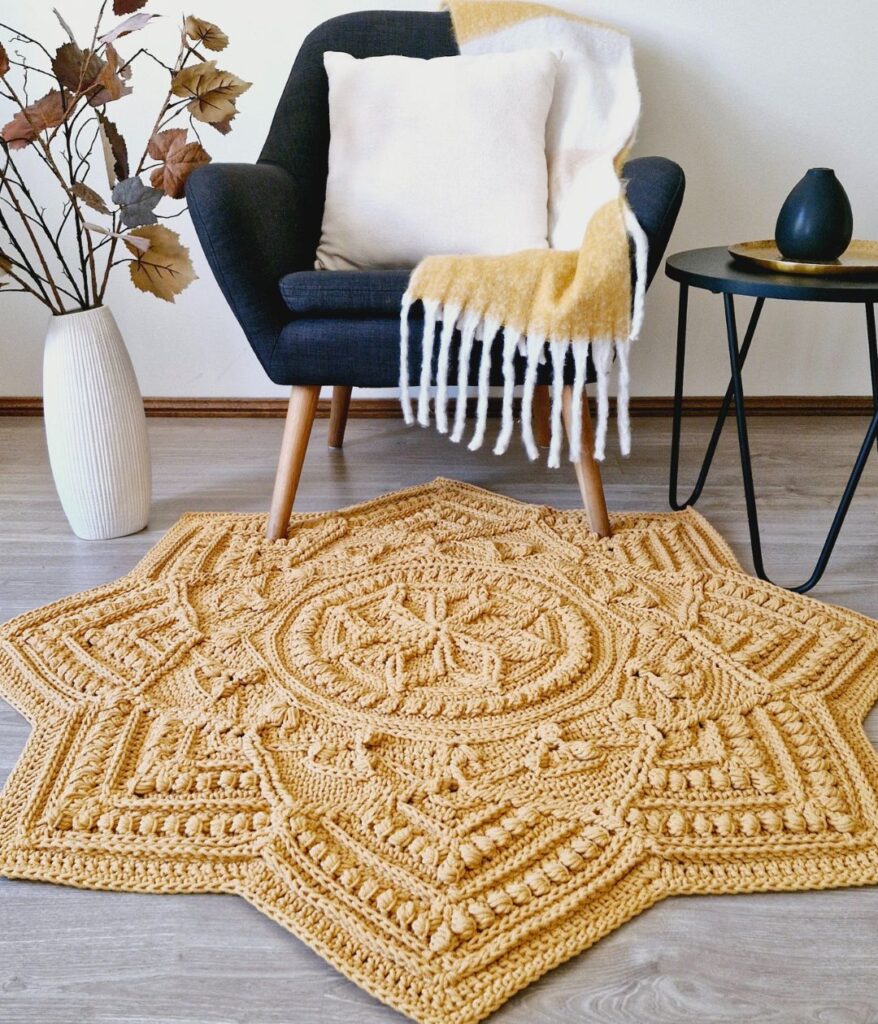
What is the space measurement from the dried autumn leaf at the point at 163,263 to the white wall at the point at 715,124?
0.65 meters

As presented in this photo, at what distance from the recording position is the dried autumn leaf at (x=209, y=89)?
4.36 feet

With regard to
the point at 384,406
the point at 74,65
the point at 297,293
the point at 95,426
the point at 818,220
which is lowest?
the point at 384,406

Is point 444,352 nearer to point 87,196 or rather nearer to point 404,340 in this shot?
point 404,340

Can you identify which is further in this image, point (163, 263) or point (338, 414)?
point (338, 414)

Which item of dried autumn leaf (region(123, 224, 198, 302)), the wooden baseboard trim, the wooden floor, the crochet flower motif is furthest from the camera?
the wooden baseboard trim

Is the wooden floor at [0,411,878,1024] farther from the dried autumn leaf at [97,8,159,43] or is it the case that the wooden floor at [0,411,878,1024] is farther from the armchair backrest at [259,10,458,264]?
the armchair backrest at [259,10,458,264]

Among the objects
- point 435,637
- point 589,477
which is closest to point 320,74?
point 589,477

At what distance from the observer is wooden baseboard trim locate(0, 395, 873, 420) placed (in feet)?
6.77

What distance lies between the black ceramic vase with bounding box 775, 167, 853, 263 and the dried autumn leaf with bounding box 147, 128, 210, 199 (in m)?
0.89

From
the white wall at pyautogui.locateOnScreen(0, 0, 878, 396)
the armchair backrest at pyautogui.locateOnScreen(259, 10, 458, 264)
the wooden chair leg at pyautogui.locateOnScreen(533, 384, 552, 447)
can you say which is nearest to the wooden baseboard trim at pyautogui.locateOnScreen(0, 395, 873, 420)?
the white wall at pyautogui.locateOnScreen(0, 0, 878, 396)

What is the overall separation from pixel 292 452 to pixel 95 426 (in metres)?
0.33

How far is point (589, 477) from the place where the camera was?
1.43m

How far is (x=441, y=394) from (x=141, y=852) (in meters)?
0.75

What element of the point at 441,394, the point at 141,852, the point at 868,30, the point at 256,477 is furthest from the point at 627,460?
the point at 141,852
